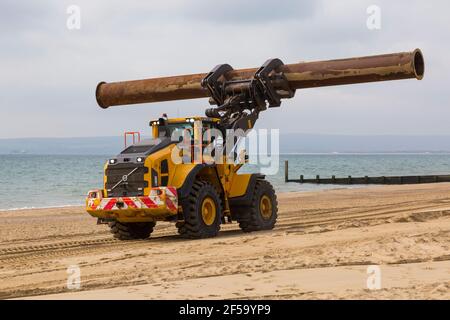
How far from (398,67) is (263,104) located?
3377 millimetres

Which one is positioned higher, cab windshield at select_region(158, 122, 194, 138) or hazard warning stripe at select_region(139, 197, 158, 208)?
cab windshield at select_region(158, 122, 194, 138)

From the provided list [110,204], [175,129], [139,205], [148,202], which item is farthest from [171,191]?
[175,129]

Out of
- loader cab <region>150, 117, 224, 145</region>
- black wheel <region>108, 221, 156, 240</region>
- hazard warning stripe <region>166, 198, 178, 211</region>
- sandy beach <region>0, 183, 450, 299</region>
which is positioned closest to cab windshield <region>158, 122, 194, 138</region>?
loader cab <region>150, 117, 224, 145</region>

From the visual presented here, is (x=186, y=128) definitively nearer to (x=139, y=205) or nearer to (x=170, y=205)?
(x=170, y=205)

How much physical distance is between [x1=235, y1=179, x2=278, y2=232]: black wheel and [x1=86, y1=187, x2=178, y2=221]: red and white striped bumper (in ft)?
8.53

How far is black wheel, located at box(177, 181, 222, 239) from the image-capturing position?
14.5 meters

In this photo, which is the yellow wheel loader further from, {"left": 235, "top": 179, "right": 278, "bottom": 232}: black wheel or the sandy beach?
the sandy beach

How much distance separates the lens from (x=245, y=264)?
10836 mm

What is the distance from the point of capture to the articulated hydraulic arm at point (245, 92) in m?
16.0

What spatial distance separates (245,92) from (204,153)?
75.0 inches

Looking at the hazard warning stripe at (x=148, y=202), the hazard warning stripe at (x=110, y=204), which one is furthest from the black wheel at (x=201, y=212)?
the hazard warning stripe at (x=110, y=204)
